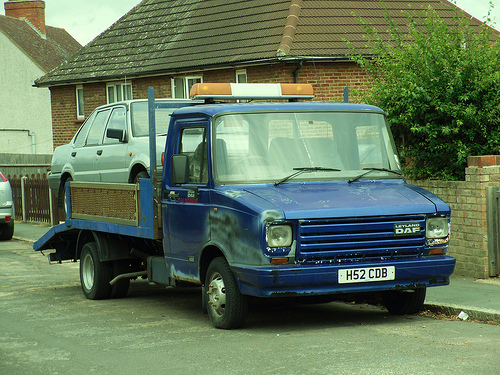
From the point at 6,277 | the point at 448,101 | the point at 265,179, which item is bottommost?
the point at 6,277

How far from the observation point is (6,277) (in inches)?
503

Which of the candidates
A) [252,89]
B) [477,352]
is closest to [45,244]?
[252,89]

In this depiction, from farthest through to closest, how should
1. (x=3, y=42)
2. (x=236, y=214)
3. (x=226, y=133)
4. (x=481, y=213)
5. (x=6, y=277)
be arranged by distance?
(x=3, y=42), (x=6, y=277), (x=481, y=213), (x=226, y=133), (x=236, y=214)

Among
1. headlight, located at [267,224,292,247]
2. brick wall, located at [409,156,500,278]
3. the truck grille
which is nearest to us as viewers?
headlight, located at [267,224,292,247]

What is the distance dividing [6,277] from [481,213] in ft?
23.7

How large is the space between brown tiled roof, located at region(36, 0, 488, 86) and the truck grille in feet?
44.0

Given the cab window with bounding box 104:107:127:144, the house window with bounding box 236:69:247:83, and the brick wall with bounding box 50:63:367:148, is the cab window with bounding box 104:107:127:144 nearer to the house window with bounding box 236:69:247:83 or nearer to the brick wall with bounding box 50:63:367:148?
the brick wall with bounding box 50:63:367:148

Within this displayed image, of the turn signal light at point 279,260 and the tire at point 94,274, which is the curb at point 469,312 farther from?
the tire at point 94,274

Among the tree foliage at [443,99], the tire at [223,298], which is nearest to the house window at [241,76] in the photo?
the tree foliage at [443,99]

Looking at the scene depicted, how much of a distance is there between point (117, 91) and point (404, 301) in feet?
64.7

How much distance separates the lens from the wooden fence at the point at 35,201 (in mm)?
22656

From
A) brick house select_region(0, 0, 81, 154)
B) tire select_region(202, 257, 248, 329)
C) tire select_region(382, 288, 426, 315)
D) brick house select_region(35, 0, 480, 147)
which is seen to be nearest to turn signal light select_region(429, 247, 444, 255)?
tire select_region(382, 288, 426, 315)

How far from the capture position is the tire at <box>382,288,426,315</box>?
324 inches

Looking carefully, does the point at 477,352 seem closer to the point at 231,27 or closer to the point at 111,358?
the point at 111,358
